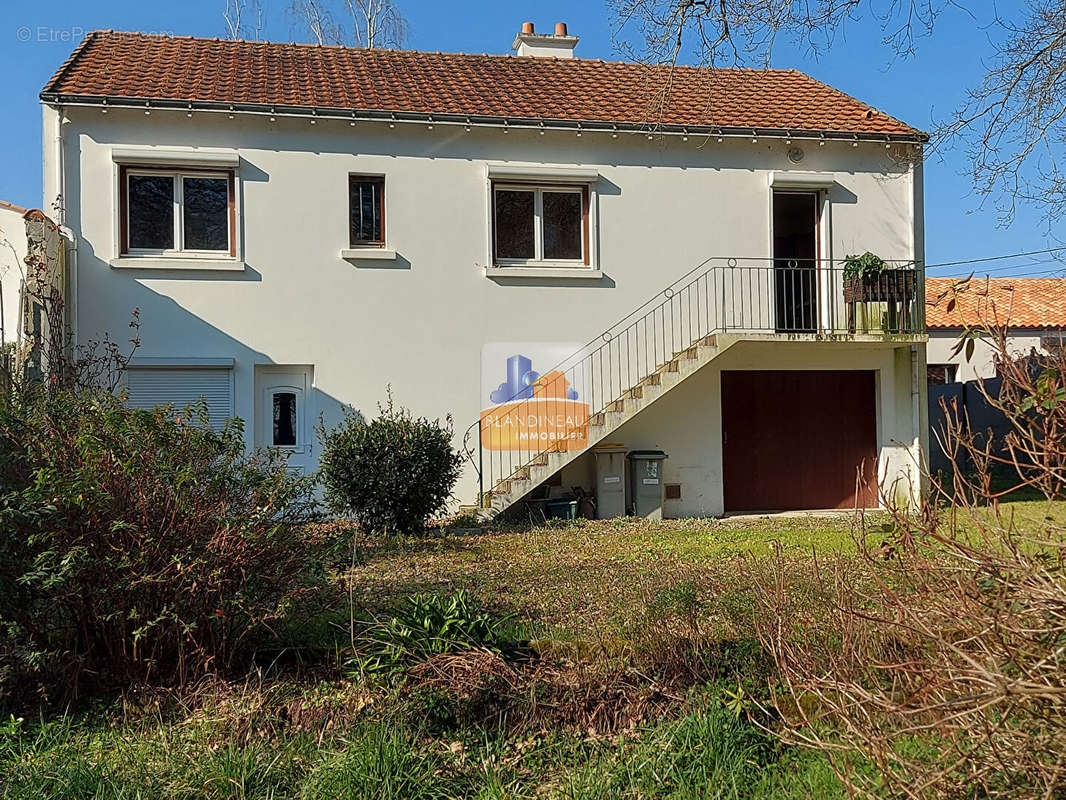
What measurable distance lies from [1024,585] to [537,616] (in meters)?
4.03

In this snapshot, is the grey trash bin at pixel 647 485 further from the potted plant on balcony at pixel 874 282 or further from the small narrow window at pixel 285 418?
the small narrow window at pixel 285 418

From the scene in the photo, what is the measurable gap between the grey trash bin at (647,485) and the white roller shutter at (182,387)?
5.60m

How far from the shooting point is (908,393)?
584 inches

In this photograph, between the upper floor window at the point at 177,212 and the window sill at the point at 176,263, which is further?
the upper floor window at the point at 177,212

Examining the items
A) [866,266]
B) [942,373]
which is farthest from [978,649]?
[942,373]

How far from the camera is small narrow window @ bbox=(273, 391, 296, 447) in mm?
13258

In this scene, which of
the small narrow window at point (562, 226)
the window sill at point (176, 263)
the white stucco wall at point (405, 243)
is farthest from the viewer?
the small narrow window at point (562, 226)

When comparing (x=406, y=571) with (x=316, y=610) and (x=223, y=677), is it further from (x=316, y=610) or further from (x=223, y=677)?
(x=223, y=677)

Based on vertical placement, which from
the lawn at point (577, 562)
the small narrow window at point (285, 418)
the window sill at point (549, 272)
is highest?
the window sill at point (549, 272)

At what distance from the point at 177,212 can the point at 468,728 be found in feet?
33.2

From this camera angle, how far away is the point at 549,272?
13789mm

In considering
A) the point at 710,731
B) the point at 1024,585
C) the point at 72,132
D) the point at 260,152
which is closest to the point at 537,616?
the point at 710,731

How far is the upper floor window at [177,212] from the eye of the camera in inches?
509

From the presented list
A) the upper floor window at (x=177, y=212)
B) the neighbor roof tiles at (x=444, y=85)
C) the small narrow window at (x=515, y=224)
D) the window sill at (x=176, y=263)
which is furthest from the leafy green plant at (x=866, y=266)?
the upper floor window at (x=177, y=212)
